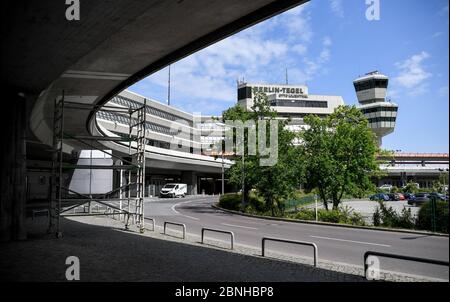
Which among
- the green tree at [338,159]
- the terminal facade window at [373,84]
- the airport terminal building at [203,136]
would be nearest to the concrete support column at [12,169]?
the green tree at [338,159]

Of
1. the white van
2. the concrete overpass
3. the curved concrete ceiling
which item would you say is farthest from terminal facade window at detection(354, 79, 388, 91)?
the curved concrete ceiling

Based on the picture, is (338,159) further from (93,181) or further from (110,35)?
(110,35)

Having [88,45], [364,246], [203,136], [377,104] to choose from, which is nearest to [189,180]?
[203,136]

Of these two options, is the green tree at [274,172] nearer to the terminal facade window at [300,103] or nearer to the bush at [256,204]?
the bush at [256,204]

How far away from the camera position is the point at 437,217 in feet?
56.6

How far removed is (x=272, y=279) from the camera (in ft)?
24.9

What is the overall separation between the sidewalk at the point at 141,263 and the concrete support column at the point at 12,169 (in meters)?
0.71

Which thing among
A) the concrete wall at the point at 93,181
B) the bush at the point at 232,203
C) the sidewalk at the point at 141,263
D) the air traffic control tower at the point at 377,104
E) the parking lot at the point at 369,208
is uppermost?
the air traffic control tower at the point at 377,104

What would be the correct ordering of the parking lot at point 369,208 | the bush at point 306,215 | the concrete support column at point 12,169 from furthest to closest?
1. the parking lot at point 369,208
2. the bush at point 306,215
3. the concrete support column at point 12,169

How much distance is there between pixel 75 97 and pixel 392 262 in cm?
1335

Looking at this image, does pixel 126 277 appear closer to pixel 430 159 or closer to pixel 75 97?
pixel 75 97

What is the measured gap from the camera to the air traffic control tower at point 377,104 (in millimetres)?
90562

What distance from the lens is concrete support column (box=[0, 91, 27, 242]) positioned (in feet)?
39.1
